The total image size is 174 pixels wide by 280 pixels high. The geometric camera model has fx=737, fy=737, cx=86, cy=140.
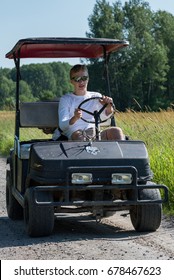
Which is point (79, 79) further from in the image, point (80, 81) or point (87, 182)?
point (87, 182)

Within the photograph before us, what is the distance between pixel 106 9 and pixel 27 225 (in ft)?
202

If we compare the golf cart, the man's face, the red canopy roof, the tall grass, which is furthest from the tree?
the golf cart

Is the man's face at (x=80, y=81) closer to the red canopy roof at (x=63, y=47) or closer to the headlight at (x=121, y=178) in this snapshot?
the red canopy roof at (x=63, y=47)

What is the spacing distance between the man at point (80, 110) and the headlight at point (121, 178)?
0.72 metres

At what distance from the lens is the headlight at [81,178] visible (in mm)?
6500

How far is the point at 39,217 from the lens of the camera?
257 inches

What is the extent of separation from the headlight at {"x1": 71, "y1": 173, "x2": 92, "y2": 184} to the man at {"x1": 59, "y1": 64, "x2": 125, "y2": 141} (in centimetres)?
79

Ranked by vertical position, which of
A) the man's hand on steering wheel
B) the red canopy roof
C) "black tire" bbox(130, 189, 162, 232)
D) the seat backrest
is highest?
the red canopy roof

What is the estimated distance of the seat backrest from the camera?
26.0 ft

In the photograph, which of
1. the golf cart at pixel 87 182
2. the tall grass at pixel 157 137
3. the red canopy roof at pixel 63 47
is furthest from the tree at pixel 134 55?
the golf cart at pixel 87 182

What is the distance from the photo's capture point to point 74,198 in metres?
6.80

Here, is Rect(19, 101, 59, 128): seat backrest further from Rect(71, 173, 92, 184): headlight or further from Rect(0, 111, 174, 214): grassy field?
Rect(0, 111, 174, 214): grassy field

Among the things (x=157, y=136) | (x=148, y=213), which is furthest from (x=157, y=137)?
(x=148, y=213)
